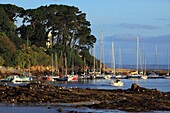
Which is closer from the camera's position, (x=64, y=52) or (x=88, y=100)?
(x=88, y=100)

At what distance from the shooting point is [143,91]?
5678 centimetres

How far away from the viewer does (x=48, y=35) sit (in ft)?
461

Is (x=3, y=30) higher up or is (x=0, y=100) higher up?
(x=3, y=30)

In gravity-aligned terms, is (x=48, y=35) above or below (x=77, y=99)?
above

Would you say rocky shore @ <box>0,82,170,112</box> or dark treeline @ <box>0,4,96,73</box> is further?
dark treeline @ <box>0,4,96,73</box>

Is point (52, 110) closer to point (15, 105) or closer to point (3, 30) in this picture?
point (15, 105)

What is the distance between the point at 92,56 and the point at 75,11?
14875 millimetres

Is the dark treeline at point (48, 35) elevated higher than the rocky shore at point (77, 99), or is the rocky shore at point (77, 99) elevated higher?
the dark treeline at point (48, 35)

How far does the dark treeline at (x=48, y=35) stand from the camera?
5015 inches

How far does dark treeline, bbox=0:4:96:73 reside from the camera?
418 feet

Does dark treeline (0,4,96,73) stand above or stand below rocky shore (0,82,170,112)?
above

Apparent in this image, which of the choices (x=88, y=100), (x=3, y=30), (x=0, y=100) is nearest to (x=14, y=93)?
(x=0, y=100)

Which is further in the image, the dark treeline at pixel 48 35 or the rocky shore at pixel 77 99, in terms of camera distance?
the dark treeline at pixel 48 35

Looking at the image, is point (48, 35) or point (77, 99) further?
point (48, 35)
